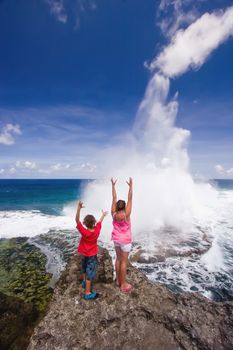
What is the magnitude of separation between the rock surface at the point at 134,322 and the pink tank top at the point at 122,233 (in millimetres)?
1241

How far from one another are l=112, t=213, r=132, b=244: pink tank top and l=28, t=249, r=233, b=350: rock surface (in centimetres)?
124

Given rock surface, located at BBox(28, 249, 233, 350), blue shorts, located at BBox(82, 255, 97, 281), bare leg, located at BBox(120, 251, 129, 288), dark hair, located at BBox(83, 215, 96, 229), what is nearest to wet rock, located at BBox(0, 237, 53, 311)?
rock surface, located at BBox(28, 249, 233, 350)

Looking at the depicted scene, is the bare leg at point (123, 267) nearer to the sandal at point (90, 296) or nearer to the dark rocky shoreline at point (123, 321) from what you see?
the dark rocky shoreline at point (123, 321)

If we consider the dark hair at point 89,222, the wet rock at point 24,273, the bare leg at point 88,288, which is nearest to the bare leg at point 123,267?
the bare leg at point 88,288

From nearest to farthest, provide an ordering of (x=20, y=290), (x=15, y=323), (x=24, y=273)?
(x=15, y=323)
(x=20, y=290)
(x=24, y=273)

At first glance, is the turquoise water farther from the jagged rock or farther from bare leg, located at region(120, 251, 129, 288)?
bare leg, located at region(120, 251, 129, 288)

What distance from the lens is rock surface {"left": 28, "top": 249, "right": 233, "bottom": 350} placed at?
3.72 m

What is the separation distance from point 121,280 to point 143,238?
1224cm

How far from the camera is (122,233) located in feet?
15.8

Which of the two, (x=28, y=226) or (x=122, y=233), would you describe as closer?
(x=122, y=233)

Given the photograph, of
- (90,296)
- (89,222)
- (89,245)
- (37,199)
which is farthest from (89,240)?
(37,199)

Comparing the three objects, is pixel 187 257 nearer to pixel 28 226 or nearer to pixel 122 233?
pixel 122 233

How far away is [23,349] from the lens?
5.35 metres

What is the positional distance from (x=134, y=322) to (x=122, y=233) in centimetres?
181
